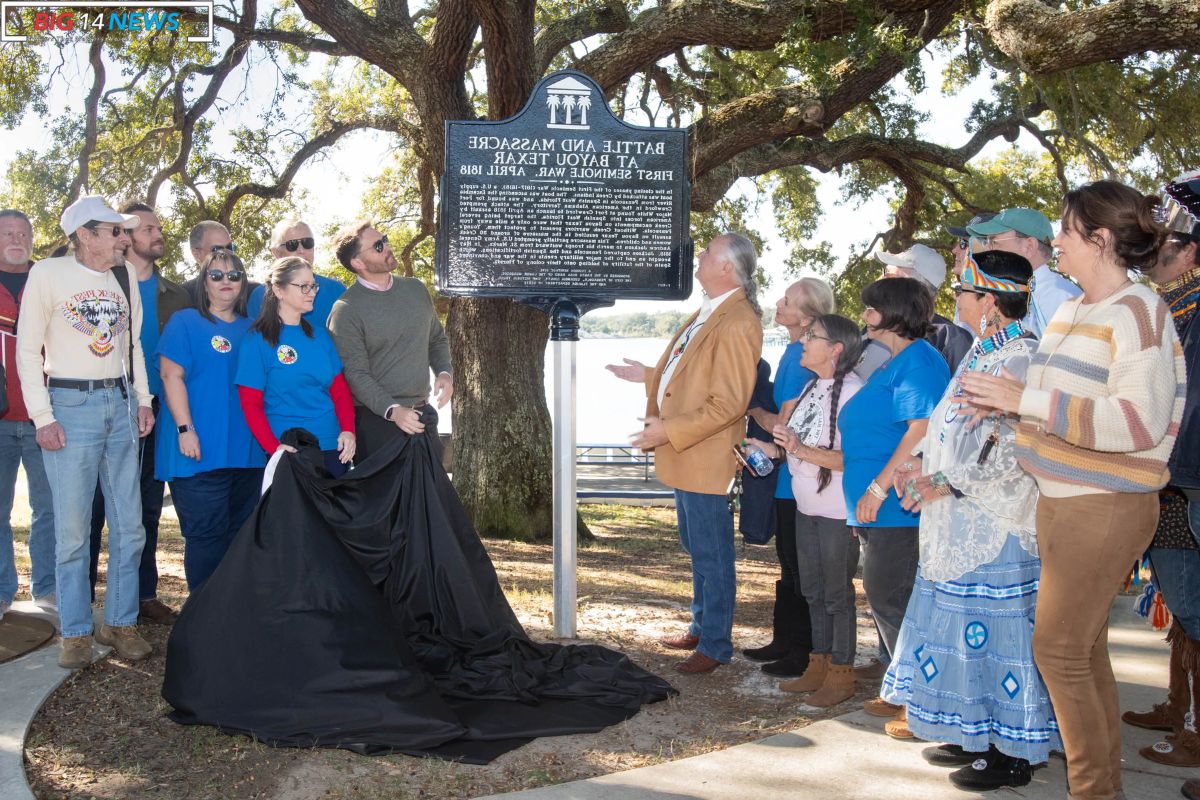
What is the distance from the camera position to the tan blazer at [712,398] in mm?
5305

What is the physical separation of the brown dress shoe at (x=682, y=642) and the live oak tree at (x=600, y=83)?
4.71m

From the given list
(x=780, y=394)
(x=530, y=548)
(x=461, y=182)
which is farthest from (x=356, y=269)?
(x=530, y=548)

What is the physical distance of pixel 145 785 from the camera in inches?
159

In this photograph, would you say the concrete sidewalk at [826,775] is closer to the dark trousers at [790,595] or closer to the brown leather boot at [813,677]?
the brown leather boot at [813,677]

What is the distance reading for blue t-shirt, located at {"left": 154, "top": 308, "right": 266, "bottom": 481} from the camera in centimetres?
555

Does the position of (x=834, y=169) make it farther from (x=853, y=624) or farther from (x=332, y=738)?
(x=332, y=738)

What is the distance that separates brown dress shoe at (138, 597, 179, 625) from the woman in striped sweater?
4.68 meters

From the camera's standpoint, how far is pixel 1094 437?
3293 millimetres

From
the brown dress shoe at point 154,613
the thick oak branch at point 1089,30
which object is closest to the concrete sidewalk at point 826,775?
the brown dress shoe at point 154,613

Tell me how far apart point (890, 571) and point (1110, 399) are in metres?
1.58

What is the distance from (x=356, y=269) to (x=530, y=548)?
457cm

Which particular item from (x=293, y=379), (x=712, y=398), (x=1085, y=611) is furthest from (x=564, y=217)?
(x=1085, y=611)

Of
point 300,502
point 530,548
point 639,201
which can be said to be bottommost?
point 530,548

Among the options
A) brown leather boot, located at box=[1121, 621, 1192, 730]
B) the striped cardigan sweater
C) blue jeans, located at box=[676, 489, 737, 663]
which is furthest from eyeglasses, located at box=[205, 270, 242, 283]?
brown leather boot, located at box=[1121, 621, 1192, 730]
